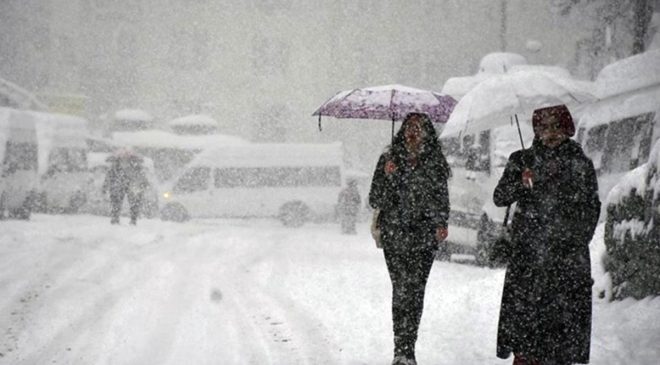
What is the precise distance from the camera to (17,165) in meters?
17.3

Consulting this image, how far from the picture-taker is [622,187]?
6.90m

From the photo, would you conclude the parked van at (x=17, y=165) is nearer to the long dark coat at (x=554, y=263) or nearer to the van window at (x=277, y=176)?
the van window at (x=277, y=176)

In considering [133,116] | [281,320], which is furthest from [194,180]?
[133,116]

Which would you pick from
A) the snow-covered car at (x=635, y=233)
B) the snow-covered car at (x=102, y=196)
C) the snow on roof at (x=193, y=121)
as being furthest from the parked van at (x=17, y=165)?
the snow on roof at (x=193, y=121)

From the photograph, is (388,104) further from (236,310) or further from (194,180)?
(194,180)

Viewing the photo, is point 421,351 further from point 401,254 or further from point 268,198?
point 268,198

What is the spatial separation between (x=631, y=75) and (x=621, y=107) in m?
Result: 0.54

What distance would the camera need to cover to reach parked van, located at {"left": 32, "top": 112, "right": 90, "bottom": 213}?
68.0 feet

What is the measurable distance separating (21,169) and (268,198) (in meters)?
6.60

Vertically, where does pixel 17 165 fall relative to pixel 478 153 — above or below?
below

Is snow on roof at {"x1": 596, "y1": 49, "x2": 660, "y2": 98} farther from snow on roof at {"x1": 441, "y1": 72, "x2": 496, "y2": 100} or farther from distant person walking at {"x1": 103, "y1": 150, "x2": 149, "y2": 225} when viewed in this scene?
distant person walking at {"x1": 103, "y1": 150, "x2": 149, "y2": 225}

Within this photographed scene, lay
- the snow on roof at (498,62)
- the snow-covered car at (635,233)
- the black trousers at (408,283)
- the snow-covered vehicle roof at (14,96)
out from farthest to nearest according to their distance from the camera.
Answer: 1. the snow-covered vehicle roof at (14,96)
2. the snow on roof at (498,62)
3. the snow-covered car at (635,233)
4. the black trousers at (408,283)

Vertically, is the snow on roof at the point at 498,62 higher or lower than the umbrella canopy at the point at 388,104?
higher

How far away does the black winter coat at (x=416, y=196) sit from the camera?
522 centimetres
